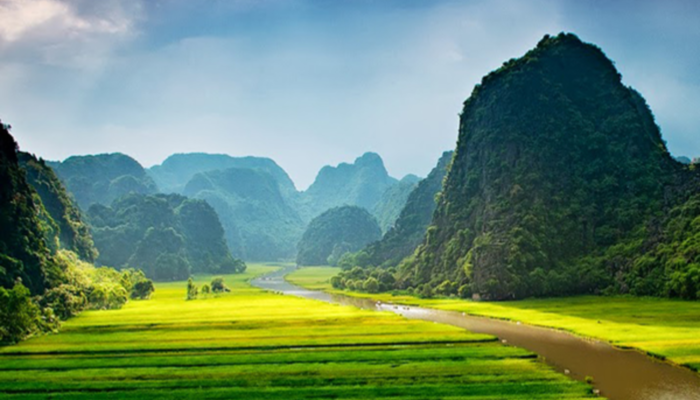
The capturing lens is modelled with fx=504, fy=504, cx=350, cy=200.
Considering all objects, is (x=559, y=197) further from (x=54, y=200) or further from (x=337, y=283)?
(x=54, y=200)

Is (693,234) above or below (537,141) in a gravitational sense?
below

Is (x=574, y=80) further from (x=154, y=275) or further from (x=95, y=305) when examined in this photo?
(x=154, y=275)

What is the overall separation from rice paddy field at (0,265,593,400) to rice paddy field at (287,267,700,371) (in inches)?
423

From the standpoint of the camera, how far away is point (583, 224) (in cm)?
9156

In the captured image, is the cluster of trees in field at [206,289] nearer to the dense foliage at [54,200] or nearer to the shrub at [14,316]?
the dense foliage at [54,200]

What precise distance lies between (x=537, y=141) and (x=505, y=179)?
11.0 metres

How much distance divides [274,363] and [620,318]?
39.4 metres

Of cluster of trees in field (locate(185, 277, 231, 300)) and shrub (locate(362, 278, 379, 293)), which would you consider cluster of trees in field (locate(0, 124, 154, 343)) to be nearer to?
cluster of trees in field (locate(185, 277, 231, 300))

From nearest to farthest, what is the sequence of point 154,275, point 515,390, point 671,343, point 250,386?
point 515,390
point 250,386
point 671,343
point 154,275

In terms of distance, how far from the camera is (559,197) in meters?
95.6

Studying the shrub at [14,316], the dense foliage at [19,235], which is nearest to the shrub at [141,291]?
the dense foliage at [19,235]

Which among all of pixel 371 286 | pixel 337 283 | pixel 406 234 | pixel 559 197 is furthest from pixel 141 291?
pixel 406 234

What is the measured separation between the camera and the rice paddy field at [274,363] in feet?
98.7

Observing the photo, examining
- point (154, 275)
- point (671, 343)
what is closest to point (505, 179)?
point (671, 343)
